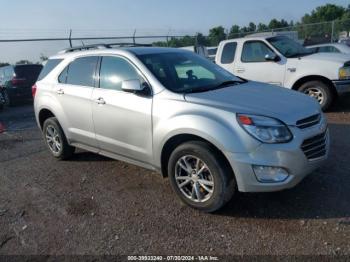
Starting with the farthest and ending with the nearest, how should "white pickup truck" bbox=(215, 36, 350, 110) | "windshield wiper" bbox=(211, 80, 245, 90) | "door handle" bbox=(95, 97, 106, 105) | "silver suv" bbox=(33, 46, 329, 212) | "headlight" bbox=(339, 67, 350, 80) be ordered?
"white pickup truck" bbox=(215, 36, 350, 110) → "headlight" bbox=(339, 67, 350, 80) → "door handle" bbox=(95, 97, 106, 105) → "windshield wiper" bbox=(211, 80, 245, 90) → "silver suv" bbox=(33, 46, 329, 212)

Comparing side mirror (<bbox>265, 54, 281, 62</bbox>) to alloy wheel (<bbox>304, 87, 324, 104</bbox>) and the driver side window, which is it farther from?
alloy wheel (<bbox>304, 87, 324, 104</bbox>)

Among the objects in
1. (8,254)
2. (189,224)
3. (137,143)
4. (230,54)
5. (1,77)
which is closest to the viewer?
(8,254)

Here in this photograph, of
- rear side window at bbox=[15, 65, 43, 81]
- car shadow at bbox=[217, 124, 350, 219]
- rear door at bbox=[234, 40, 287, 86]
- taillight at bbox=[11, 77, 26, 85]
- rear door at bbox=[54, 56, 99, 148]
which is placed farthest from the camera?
rear side window at bbox=[15, 65, 43, 81]

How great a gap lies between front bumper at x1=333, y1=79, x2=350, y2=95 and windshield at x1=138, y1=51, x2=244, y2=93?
11.9 feet

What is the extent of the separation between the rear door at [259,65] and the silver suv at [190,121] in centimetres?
352

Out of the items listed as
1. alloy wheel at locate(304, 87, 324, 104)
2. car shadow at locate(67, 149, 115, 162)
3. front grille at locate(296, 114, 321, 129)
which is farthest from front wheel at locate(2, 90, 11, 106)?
front grille at locate(296, 114, 321, 129)

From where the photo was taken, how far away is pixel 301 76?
25.5ft

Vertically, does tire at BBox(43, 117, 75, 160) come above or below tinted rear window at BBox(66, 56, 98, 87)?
below

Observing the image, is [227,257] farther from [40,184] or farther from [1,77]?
[1,77]

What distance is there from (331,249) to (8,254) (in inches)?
119

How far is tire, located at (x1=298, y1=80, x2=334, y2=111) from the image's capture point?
7.66 metres

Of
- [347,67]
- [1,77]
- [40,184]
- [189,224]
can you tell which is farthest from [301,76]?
[1,77]

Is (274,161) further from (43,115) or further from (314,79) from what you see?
(314,79)

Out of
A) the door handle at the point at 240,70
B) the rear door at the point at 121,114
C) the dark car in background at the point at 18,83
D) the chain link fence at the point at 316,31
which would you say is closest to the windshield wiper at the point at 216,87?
the rear door at the point at 121,114
